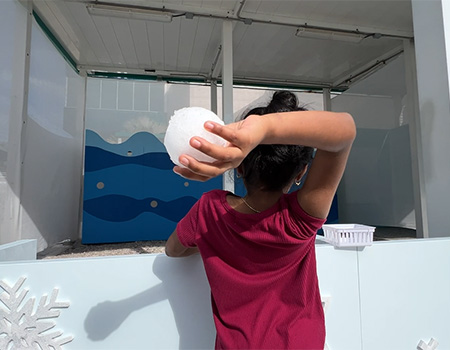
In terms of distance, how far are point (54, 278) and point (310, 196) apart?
83cm

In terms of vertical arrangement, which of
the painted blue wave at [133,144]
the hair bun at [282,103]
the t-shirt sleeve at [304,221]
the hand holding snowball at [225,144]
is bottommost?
the t-shirt sleeve at [304,221]

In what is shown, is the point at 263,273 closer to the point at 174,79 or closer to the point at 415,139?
the point at 415,139

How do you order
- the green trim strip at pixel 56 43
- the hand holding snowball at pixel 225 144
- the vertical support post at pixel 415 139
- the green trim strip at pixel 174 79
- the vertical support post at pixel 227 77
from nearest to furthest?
1. the hand holding snowball at pixel 225 144
2. the green trim strip at pixel 56 43
3. the vertical support post at pixel 227 77
4. the vertical support post at pixel 415 139
5. the green trim strip at pixel 174 79

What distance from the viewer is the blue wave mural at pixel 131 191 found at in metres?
4.50

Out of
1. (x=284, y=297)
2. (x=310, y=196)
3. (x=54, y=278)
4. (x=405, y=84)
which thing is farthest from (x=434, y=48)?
(x=405, y=84)

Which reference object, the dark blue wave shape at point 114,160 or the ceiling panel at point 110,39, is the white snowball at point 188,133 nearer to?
the ceiling panel at point 110,39

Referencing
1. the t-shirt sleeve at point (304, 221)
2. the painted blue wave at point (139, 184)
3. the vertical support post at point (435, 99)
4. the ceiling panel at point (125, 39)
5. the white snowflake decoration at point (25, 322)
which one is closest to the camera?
the t-shirt sleeve at point (304, 221)

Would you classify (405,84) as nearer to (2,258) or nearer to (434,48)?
(434,48)

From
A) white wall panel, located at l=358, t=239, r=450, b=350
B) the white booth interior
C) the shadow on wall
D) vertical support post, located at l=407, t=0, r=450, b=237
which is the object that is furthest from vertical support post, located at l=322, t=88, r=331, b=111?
the shadow on wall

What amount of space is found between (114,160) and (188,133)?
4.46 m

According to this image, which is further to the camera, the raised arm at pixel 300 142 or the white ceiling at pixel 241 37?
the white ceiling at pixel 241 37

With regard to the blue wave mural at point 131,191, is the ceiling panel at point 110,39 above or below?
above

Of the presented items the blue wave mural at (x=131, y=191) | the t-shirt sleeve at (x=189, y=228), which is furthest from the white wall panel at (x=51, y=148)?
the t-shirt sleeve at (x=189, y=228)

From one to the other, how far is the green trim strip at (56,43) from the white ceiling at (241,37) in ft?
0.18
